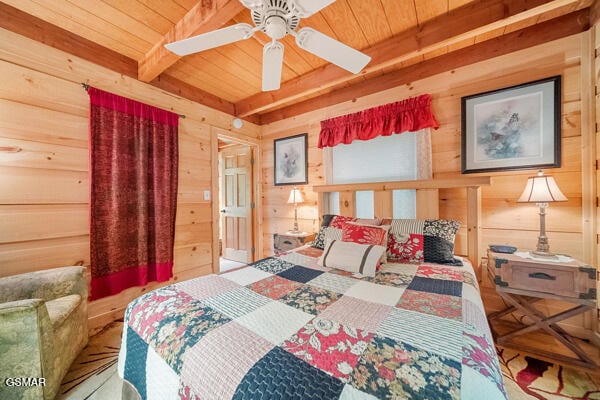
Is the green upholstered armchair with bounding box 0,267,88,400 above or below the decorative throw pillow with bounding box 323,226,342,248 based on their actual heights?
below

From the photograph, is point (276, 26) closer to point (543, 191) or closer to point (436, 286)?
point (436, 286)

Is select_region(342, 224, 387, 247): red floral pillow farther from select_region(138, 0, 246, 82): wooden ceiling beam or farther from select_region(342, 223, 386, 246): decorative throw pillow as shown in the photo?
select_region(138, 0, 246, 82): wooden ceiling beam

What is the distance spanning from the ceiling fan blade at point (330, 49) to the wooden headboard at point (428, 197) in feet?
4.13

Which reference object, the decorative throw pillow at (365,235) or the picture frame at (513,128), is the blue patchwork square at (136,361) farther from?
the picture frame at (513,128)

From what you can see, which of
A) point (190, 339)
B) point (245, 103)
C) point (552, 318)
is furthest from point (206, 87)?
point (552, 318)

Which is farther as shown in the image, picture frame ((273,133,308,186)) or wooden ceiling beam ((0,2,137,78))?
picture frame ((273,133,308,186))

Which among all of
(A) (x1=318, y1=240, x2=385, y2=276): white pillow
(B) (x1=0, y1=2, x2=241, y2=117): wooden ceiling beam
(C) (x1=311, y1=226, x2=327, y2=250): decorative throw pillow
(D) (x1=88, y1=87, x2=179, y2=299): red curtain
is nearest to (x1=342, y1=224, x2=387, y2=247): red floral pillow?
(A) (x1=318, y1=240, x2=385, y2=276): white pillow

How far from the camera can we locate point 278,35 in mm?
1234

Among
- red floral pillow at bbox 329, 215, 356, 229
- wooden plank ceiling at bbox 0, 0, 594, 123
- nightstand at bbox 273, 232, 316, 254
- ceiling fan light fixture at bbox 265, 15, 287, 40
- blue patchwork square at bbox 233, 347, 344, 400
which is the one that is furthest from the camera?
nightstand at bbox 273, 232, 316, 254

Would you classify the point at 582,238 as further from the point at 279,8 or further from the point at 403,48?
the point at 279,8

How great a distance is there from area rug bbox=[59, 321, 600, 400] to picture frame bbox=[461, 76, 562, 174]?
1.44 m

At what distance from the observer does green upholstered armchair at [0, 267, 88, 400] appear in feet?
3.58

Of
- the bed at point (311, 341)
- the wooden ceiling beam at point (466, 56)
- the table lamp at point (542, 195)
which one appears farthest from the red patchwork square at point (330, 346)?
the wooden ceiling beam at point (466, 56)

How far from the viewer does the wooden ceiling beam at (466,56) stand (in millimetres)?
1713
